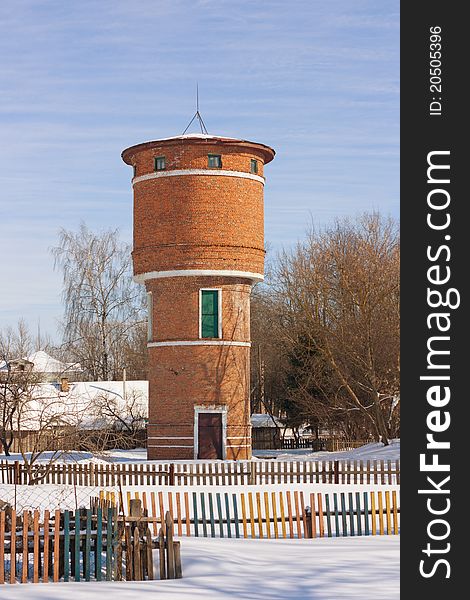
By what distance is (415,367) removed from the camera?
25.5 ft

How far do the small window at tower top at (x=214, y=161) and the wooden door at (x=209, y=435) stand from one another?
31.3ft

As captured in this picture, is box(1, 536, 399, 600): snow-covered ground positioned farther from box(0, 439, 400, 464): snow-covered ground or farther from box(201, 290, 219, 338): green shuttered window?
box(0, 439, 400, 464): snow-covered ground

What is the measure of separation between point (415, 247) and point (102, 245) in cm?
6343

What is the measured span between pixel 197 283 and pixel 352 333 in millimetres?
11248

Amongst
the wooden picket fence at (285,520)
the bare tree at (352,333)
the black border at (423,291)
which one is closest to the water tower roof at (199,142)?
the bare tree at (352,333)

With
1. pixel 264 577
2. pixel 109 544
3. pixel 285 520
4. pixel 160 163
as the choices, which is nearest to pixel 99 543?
pixel 109 544

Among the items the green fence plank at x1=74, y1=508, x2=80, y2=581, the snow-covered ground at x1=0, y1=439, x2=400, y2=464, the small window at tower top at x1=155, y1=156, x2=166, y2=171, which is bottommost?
the snow-covered ground at x1=0, y1=439, x2=400, y2=464

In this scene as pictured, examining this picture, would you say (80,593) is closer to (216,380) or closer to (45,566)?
(45,566)

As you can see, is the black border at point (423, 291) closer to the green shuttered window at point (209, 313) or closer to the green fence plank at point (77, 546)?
the green fence plank at point (77, 546)

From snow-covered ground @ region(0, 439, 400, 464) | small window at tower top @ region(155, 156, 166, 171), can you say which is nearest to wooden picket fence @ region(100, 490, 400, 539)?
snow-covered ground @ region(0, 439, 400, 464)

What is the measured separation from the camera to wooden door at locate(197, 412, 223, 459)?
39188 millimetres

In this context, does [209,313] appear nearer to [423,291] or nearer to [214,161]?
[214,161]

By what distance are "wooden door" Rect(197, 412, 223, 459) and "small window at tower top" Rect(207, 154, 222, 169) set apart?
9548 millimetres

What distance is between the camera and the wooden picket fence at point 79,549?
15.0 meters
